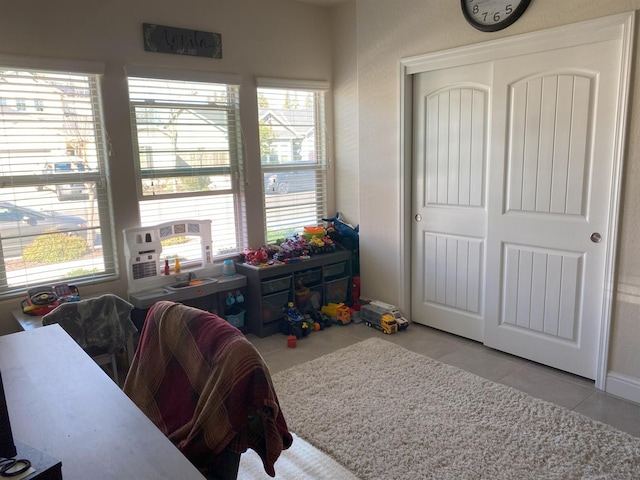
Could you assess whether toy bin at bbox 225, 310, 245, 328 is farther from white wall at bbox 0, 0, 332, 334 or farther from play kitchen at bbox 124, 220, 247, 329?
white wall at bbox 0, 0, 332, 334

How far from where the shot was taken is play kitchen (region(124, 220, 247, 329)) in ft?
11.4

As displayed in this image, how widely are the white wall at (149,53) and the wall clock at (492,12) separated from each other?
160 centimetres

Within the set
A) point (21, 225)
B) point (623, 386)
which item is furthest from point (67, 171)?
point (623, 386)

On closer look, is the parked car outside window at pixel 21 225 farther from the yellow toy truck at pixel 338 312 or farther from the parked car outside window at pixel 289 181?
the yellow toy truck at pixel 338 312

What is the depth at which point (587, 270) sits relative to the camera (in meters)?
2.93

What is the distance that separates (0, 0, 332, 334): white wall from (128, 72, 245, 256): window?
0.10 m

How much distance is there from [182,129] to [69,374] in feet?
8.22

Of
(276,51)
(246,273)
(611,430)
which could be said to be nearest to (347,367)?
(246,273)

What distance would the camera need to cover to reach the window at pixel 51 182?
10.1 feet

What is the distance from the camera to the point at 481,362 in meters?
3.34

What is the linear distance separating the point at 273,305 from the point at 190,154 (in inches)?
53.1

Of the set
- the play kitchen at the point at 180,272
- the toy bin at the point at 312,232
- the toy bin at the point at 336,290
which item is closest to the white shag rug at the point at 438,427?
the play kitchen at the point at 180,272

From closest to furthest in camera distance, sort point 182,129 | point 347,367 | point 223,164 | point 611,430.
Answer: point 611,430
point 347,367
point 182,129
point 223,164

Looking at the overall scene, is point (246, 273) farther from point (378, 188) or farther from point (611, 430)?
point (611, 430)
